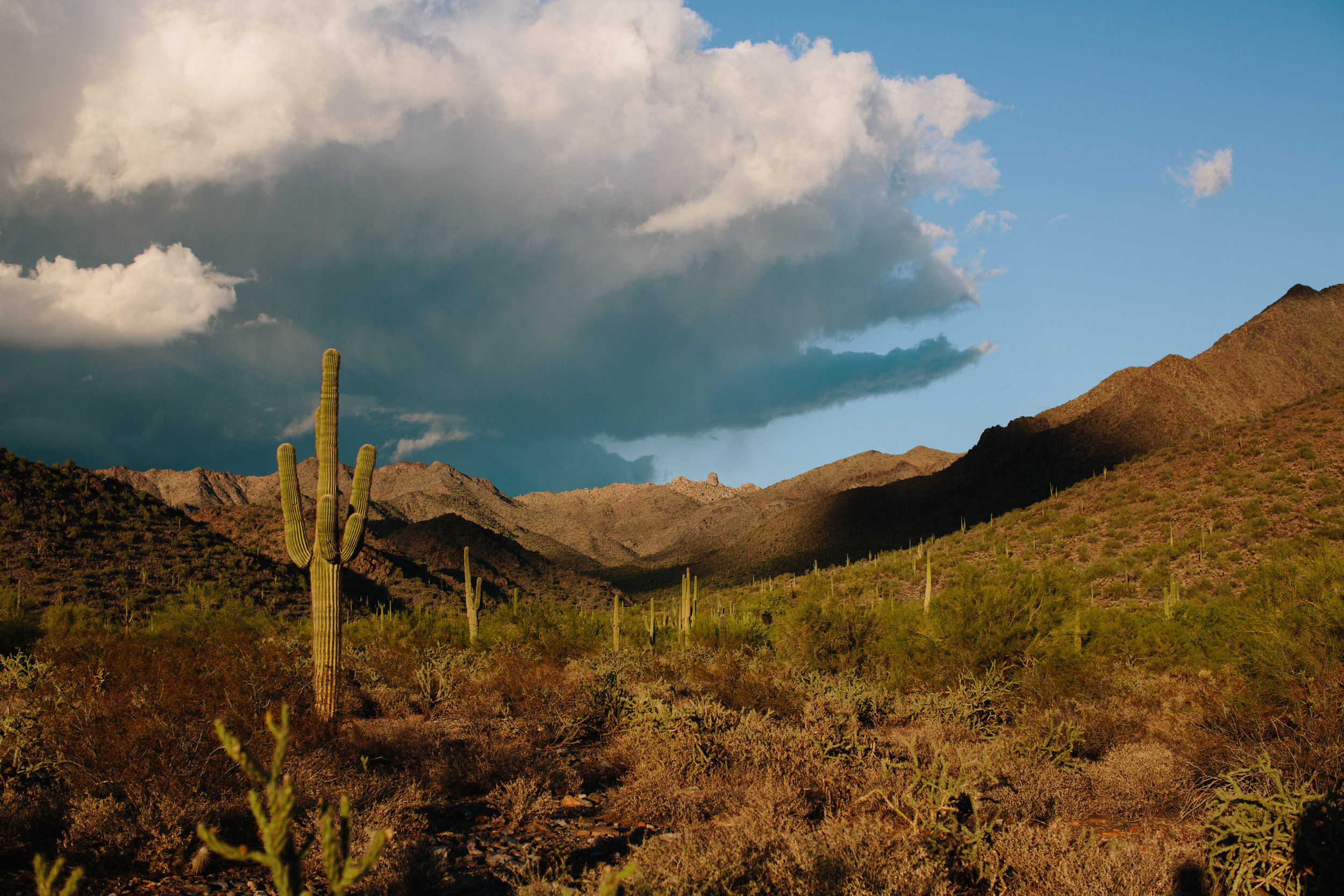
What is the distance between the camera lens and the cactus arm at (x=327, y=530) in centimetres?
1051

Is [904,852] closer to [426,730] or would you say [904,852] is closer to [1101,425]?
[426,730]

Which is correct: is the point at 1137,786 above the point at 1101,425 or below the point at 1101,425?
below

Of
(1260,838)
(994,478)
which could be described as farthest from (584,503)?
(1260,838)

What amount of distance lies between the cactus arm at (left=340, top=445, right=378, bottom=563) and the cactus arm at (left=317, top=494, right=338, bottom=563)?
7.9 inches

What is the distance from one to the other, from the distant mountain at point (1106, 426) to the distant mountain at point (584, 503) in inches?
1177

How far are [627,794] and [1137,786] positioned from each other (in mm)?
5019

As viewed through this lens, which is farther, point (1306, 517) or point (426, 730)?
point (1306, 517)

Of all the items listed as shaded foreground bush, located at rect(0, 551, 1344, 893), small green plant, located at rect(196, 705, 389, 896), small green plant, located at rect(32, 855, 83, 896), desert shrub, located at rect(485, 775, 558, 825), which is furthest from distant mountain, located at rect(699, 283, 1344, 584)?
small green plant, located at rect(32, 855, 83, 896)

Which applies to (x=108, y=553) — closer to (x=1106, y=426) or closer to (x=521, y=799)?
(x=521, y=799)

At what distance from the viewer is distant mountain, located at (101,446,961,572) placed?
11081cm

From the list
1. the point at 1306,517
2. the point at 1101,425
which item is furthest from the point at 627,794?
the point at 1101,425

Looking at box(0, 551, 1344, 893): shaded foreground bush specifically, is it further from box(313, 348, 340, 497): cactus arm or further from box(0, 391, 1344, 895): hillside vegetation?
box(313, 348, 340, 497): cactus arm

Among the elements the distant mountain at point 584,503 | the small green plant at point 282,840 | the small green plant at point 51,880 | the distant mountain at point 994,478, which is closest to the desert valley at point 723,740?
the small green plant at point 282,840

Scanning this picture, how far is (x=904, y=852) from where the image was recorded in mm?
5102
